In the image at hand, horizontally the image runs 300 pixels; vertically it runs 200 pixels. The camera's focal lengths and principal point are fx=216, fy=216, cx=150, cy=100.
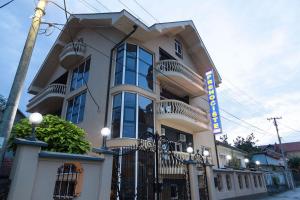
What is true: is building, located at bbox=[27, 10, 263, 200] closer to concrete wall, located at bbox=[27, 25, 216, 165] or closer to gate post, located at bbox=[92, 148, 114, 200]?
concrete wall, located at bbox=[27, 25, 216, 165]

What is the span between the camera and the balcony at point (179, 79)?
15.2 meters

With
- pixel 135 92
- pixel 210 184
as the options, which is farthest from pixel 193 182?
pixel 135 92

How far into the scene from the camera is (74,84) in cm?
1678

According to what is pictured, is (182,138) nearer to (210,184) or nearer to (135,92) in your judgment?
(135,92)

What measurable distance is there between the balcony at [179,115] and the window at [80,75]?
228 inches

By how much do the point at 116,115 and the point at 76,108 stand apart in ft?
15.1

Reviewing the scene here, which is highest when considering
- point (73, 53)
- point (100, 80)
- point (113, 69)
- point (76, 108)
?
point (73, 53)

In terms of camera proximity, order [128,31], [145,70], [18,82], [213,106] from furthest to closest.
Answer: [213,106] < [145,70] < [128,31] < [18,82]

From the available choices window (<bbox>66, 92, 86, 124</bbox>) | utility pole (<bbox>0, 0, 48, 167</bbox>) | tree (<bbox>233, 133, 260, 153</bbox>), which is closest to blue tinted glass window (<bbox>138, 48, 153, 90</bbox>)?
window (<bbox>66, 92, 86, 124</bbox>)

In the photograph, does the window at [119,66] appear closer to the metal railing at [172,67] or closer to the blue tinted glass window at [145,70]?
the blue tinted glass window at [145,70]

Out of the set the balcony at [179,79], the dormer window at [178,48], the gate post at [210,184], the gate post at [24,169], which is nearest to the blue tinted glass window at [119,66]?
the balcony at [179,79]

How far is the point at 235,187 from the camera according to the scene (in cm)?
1440

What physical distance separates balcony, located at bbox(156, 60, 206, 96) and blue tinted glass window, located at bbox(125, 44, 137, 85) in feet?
6.51

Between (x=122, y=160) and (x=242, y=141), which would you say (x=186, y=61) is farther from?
(x=242, y=141)
